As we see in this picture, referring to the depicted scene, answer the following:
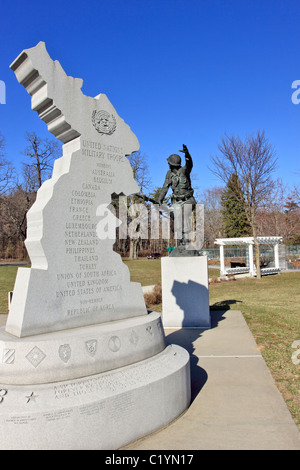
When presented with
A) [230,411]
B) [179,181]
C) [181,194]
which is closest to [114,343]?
[230,411]

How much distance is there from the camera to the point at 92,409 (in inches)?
117

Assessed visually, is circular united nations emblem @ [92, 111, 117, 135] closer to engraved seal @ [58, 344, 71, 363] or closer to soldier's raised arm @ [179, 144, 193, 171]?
engraved seal @ [58, 344, 71, 363]

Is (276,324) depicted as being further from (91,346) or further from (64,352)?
(64,352)

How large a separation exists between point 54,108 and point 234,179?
65.1 feet

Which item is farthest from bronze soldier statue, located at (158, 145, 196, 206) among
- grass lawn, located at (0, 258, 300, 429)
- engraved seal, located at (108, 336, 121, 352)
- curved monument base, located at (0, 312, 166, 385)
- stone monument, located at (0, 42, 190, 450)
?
engraved seal, located at (108, 336, 121, 352)

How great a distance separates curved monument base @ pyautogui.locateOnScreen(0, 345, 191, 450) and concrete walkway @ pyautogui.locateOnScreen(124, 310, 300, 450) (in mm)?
199

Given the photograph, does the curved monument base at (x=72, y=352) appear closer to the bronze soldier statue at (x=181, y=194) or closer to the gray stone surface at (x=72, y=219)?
the gray stone surface at (x=72, y=219)

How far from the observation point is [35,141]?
3020 cm

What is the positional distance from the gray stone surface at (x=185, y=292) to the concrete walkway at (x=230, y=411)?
1.86 metres

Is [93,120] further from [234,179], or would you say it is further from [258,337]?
[234,179]

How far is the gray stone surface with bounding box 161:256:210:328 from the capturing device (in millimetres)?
8273

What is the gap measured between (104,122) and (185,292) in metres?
5.02

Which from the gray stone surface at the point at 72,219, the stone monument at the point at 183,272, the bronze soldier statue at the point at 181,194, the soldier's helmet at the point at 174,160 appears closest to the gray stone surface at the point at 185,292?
the stone monument at the point at 183,272
